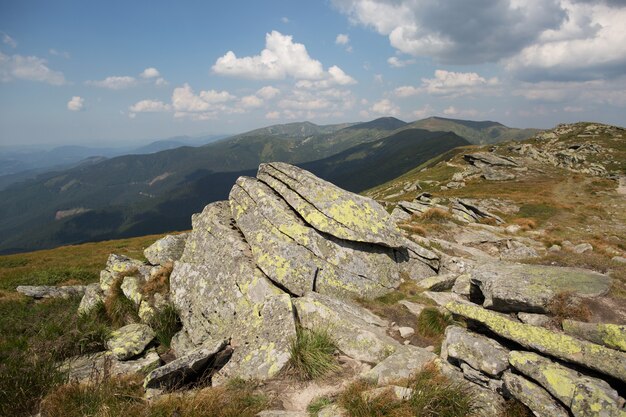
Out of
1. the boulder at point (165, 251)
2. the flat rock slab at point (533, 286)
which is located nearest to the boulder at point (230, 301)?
the boulder at point (165, 251)

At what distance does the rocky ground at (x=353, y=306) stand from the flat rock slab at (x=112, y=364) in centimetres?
8

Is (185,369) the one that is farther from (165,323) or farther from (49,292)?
(49,292)

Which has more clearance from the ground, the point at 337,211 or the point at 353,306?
the point at 337,211

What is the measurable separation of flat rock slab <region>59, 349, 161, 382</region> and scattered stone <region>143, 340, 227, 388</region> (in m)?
2.09

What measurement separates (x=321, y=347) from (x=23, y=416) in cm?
775

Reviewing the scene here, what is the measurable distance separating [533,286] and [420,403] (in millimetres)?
7122

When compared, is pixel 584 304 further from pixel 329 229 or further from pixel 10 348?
pixel 10 348

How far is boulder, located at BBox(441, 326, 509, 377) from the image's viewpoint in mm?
8141

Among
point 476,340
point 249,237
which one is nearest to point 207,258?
point 249,237

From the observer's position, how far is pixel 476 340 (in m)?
8.90

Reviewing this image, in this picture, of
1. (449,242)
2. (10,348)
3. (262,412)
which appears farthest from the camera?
(449,242)

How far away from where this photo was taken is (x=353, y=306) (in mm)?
12977

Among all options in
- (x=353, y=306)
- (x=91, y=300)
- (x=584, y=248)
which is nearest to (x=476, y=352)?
(x=353, y=306)

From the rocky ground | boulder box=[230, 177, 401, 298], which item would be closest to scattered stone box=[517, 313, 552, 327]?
the rocky ground
